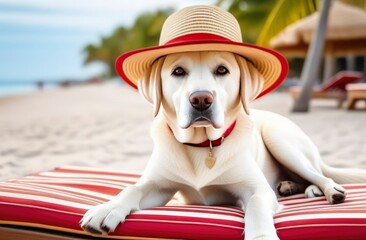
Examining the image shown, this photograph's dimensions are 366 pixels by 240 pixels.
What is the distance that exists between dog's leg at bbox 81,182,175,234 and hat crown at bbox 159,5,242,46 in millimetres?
743

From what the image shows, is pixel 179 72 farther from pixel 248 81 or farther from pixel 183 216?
pixel 183 216

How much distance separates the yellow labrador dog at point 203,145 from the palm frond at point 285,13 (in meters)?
7.99

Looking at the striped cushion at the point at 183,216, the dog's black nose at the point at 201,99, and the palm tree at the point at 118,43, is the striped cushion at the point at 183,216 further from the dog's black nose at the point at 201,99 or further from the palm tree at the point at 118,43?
the palm tree at the point at 118,43

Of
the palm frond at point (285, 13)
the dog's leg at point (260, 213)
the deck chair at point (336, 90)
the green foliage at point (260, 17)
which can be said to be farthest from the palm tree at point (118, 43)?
the dog's leg at point (260, 213)

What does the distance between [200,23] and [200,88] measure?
1.34ft

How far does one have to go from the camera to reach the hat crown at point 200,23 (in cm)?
233

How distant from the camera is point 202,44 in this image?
7.14ft

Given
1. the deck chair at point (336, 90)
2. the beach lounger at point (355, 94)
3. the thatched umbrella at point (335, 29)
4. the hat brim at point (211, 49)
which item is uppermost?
the thatched umbrella at point (335, 29)

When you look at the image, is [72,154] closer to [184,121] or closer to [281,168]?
[281,168]

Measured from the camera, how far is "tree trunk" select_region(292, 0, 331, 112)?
10.4 metres

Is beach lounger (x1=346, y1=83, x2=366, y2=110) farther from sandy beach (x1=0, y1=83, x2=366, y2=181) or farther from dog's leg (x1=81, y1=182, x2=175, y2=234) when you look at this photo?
dog's leg (x1=81, y1=182, x2=175, y2=234)

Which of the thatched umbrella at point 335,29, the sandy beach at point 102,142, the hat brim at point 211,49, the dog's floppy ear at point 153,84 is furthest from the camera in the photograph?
the thatched umbrella at point 335,29

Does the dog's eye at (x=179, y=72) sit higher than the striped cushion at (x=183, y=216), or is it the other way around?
the dog's eye at (x=179, y=72)

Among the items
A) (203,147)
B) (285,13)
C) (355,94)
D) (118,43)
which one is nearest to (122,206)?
(203,147)
